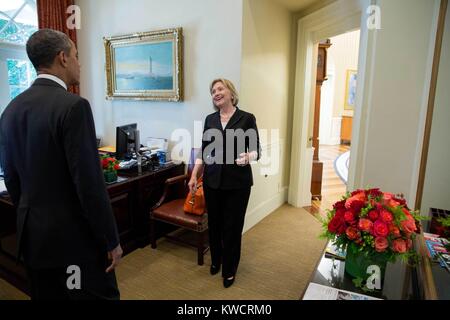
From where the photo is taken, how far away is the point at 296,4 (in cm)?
348

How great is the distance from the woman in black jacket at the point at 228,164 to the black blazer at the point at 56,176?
3.45ft

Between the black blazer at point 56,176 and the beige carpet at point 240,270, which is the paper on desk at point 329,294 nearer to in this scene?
the black blazer at point 56,176

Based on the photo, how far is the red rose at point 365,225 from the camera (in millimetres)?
1271

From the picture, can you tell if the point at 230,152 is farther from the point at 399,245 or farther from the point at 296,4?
the point at 296,4

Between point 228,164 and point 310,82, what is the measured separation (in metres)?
2.20

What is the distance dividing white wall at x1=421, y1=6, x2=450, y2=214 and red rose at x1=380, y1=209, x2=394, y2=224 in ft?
3.33

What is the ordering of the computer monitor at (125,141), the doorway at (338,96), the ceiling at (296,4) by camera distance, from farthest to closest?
the doorway at (338,96)
the ceiling at (296,4)
the computer monitor at (125,141)

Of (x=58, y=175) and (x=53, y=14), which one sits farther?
(x=53, y=14)

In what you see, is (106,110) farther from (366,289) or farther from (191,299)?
(366,289)

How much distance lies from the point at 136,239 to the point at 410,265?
7.66ft

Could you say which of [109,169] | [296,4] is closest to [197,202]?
[109,169]

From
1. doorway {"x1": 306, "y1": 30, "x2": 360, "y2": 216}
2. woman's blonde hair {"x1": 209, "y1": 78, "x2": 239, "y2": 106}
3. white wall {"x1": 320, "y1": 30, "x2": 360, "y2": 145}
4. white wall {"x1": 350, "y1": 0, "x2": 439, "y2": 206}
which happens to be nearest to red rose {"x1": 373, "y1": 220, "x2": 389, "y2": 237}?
white wall {"x1": 350, "y1": 0, "x2": 439, "y2": 206}

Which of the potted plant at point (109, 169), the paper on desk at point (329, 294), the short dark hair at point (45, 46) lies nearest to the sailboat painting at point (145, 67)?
the potted plant at point (109, 169)

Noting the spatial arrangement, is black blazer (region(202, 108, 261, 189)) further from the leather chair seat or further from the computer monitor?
the computer monitor
